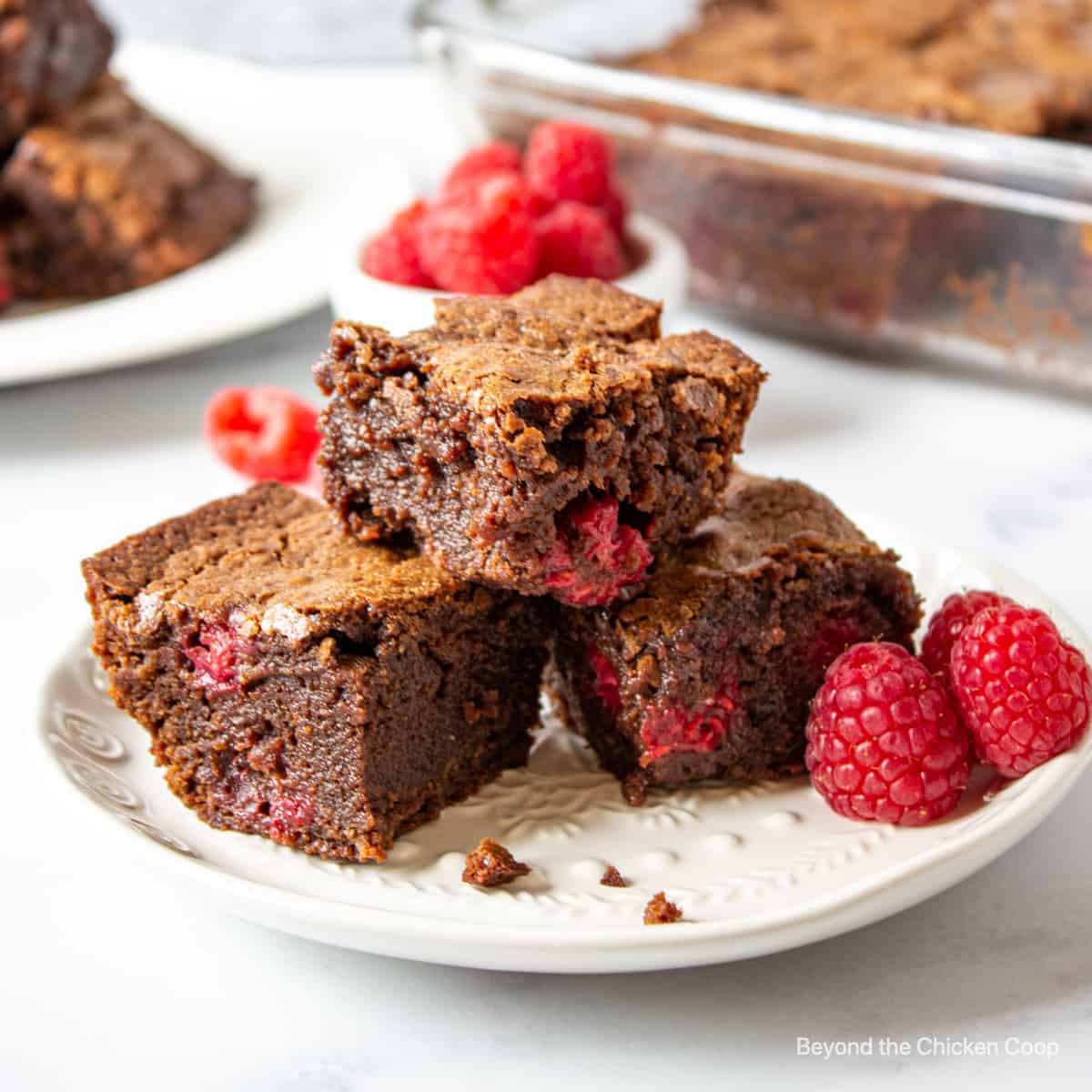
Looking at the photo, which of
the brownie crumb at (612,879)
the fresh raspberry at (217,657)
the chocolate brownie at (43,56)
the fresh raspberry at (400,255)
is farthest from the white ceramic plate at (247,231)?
the brownie crumb at (612,879)

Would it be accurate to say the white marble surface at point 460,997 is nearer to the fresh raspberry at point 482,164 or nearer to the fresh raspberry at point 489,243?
the fresh raspberry at point 489,243

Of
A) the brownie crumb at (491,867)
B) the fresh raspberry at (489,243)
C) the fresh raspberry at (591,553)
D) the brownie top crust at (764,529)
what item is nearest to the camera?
the brownie crumb at (491,867)

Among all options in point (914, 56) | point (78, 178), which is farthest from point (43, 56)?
point (914, 56)

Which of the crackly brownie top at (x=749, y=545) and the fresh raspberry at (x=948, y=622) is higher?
the crackly brownie top at (x=749, y=545)

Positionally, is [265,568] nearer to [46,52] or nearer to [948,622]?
[948,622]

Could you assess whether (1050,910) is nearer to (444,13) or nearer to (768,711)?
(768,711)

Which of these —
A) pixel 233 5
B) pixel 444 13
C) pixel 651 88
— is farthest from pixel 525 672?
pixel 233 5

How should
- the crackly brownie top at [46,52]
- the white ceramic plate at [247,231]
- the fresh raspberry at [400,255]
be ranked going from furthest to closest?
the crackly brownie top at [46,52] → the white ceramic plate at [247,231] → the fresh raspberry at [400,255]
